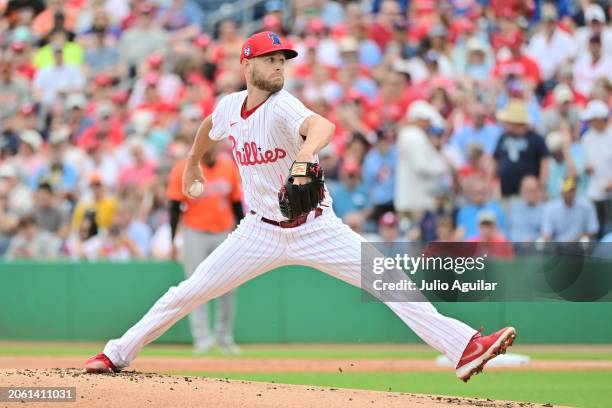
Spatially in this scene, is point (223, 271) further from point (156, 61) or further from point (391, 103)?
point (156, 61)

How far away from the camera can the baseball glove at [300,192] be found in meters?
6.34

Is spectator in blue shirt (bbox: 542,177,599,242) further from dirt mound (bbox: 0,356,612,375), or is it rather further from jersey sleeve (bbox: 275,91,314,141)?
jersey sleeve (bbox: 275,91,314,141)

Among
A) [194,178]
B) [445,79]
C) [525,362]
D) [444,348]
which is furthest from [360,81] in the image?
[444,348]

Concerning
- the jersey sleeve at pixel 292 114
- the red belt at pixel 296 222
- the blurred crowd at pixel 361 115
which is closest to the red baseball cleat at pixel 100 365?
the red belt at pixel 296 222

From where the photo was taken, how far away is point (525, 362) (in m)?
10.7

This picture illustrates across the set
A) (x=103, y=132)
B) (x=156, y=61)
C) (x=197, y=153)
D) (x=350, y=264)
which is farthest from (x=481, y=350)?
(x=156, y=61)

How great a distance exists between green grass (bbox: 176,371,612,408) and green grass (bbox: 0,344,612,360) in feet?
5.40

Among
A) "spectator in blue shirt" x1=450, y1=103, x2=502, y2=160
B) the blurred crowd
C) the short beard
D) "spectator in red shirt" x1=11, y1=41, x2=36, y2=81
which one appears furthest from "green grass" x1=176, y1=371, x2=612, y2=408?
"spectator in red shirt" x1=11, y1=41, x2=36, y2=81

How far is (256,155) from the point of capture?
7.12 m

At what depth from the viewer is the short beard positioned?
7128mm

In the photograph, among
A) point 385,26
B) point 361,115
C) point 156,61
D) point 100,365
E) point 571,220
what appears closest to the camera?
point 100,365

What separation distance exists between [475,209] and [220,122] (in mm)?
6029

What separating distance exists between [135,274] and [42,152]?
359 cm

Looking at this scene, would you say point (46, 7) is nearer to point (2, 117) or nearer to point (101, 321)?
point (2, 117)
